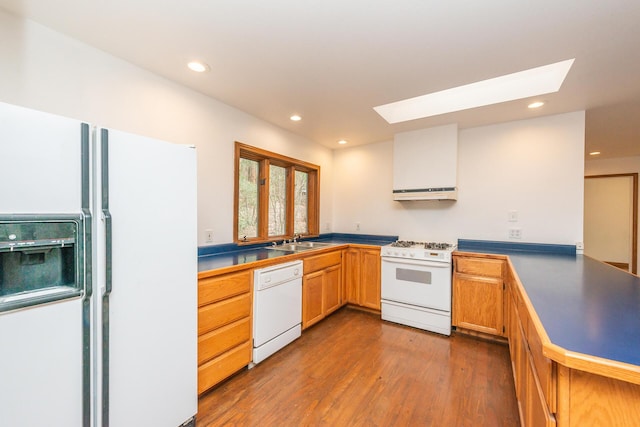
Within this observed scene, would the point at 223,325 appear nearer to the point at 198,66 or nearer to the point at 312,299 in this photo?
the point at 312,299

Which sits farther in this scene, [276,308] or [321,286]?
[321,286]

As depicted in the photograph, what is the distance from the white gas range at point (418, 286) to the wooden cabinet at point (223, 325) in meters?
1.73

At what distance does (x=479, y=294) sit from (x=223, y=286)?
2.49 m

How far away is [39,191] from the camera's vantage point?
1008 millimetres

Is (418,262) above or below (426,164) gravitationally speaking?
below

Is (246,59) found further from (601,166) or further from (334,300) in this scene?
(601,166)

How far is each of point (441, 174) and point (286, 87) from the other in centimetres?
208

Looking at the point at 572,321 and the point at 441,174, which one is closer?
the point at 572,321

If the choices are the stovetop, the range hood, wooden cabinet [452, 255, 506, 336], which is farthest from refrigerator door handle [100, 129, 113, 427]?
the range hood

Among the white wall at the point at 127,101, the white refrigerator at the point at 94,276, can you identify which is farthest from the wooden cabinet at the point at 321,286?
the white refrigerator at the point at 94,276

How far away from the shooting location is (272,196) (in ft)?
11.0

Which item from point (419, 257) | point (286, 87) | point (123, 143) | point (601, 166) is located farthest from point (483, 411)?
point (601, 166)

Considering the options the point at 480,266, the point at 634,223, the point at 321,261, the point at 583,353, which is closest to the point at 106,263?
the point at 583,353

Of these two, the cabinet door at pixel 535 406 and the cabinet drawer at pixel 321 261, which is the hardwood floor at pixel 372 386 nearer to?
the cabinet door at pixel 535 406
